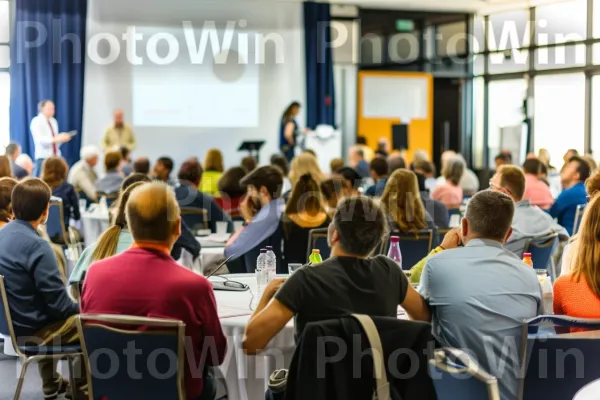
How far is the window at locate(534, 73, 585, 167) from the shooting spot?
14.4 meters

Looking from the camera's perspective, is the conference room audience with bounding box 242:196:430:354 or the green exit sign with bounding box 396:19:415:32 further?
the green exit sign with bounding box 396:19:415:32

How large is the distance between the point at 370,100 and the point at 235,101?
107 inches

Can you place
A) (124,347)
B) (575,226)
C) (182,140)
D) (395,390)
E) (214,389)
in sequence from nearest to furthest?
(395,390) → (124,347) → (214,389) → (575,226) → (182,140)

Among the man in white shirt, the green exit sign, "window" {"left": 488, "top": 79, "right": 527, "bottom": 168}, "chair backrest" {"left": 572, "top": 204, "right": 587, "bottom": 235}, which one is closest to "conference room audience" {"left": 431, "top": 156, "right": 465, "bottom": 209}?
"chair backrest" {"left": 572, "top": 204, "right": 587, "bottom": 235}

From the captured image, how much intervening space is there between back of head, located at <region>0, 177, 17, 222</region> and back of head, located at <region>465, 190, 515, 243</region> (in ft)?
8.61

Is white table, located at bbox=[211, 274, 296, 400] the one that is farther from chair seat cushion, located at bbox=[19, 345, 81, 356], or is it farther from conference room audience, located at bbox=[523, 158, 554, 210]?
conference room audience, located at bbox=[523, 158, 554, 210]

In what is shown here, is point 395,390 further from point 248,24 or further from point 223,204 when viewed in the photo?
point 248,24

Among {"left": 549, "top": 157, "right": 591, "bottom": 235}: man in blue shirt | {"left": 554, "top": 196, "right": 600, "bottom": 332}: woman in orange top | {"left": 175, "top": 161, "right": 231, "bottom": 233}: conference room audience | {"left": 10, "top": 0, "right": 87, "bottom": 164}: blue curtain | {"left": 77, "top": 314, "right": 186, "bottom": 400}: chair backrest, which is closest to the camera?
{"left": 77, "top": 314, "right": 186, "bottom": 400}: chair backrest

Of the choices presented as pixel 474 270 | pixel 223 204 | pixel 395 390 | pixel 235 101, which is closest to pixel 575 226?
pixel 223 204

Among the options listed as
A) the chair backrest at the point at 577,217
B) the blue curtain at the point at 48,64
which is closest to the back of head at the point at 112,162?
the blue curtain at the point at 48,64

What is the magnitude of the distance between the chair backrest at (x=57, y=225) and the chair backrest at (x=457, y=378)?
5.21 m

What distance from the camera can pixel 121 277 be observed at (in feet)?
9.51

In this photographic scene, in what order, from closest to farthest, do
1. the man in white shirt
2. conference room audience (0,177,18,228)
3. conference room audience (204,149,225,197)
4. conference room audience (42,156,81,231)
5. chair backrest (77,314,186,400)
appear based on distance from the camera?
1. chair backrest (77,314,186,400)
2. conference room audience (0,177,18,228)
3. conference room audience (42,156,81,231)
4. conference room audience (204,149,225,197)
5. the man in white shirt

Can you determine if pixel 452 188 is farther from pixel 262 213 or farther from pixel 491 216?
pixel 491 216
